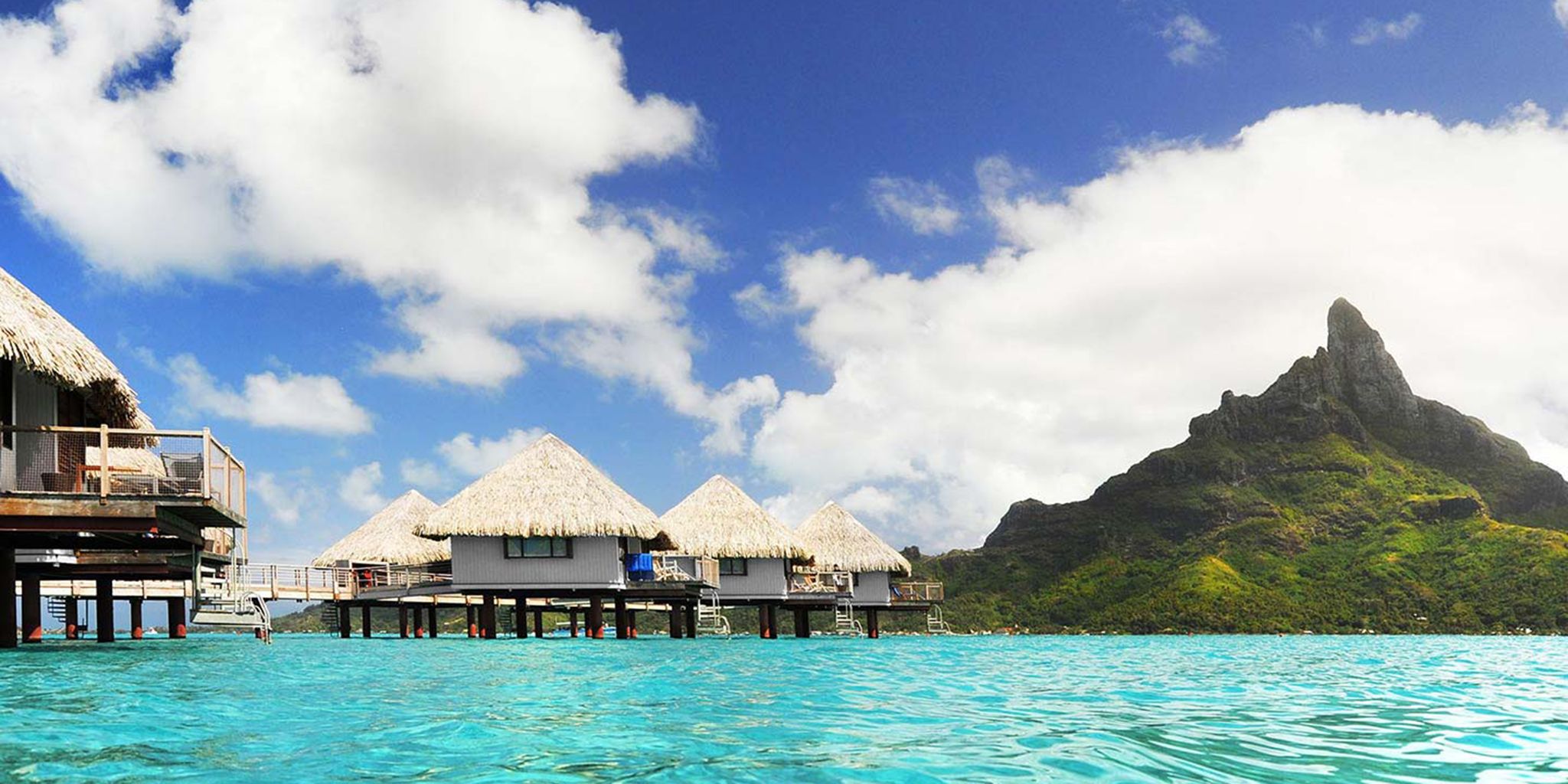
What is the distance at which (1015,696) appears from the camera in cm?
1136

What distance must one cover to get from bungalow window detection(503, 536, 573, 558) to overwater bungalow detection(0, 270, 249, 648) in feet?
35.0

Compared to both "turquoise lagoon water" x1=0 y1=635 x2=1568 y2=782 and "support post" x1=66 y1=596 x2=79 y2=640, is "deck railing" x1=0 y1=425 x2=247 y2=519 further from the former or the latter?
"support post" x1=66 y1=596 x2=79 y2=640

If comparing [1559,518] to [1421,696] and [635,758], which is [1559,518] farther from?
[635,758]

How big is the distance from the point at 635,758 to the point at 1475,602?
5658 cm

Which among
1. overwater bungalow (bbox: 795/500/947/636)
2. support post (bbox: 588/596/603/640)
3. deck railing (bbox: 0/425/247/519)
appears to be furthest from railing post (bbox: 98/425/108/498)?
overwater bungalow (bbox: 795/500/947/636)

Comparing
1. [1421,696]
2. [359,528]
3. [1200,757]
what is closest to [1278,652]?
[1421,696]

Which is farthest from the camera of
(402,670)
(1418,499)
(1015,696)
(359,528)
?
(1418,499)

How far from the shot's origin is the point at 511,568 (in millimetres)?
32906

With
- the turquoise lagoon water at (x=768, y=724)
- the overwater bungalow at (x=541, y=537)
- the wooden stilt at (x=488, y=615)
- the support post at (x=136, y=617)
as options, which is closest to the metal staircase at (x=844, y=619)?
the overwater bungalow at (x=541, y=537)

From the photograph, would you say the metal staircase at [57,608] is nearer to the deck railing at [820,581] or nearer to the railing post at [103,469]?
the railing post at [103,469]

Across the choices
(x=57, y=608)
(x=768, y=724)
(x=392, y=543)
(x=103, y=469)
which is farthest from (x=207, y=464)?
(x=392, y=543)

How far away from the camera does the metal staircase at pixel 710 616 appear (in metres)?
36.5

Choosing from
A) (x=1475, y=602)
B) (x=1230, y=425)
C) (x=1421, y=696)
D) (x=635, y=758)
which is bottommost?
(x=1475, y=602)

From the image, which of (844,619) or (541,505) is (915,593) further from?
(541,505)
